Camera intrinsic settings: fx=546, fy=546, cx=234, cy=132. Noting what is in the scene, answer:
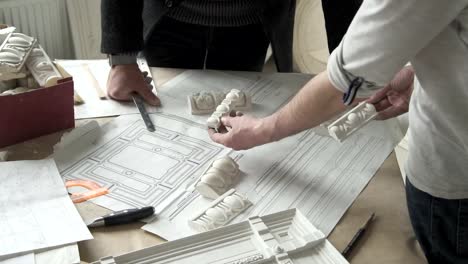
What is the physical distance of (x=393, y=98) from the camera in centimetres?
114

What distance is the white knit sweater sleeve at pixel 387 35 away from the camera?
2.31ft

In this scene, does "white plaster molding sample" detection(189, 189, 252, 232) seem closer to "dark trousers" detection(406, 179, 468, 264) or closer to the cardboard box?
"dark trousers" detection(406, 179, 468, 264)

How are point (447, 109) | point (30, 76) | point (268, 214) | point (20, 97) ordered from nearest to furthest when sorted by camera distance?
point (447, 109)
point (268, 214)
point (20, 97)
point (30, 76)

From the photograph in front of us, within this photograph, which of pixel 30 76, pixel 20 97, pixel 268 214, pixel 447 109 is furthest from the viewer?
pixel 30 76

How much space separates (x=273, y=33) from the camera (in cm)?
146

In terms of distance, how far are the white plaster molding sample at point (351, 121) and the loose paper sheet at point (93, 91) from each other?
0.47 metres

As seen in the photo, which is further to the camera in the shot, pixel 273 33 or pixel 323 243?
pixel 273 33

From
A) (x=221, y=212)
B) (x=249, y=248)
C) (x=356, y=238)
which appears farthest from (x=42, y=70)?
(x=356, y=238)

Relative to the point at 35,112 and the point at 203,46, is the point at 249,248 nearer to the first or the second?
the point at 35,112

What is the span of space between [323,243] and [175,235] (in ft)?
0.82

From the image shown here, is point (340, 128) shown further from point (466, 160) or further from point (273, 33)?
point (273, 33)

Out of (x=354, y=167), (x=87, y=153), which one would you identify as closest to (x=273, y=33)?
(x=354, y=167)

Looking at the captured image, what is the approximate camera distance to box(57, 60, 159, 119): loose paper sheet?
129 centimetres

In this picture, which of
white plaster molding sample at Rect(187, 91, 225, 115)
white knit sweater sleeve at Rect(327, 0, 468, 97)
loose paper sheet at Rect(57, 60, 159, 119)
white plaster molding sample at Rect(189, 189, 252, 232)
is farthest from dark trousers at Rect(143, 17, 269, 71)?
white knit sweater sleeve at Rect(327, 0, 468, 97)
